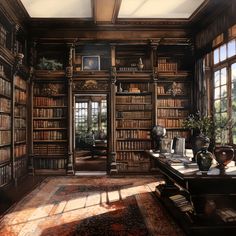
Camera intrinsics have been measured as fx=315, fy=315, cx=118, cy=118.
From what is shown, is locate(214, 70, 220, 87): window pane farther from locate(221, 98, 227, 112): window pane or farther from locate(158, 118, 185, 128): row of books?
locate(158, 118, 185, 128): row of books

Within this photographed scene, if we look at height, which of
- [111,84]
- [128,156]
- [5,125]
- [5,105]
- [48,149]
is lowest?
[128,156]

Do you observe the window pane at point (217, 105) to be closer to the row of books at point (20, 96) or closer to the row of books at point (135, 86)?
the row of books at point (135, 86)

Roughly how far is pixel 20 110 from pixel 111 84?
7.50ft

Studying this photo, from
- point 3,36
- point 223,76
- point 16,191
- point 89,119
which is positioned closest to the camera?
point 16,191

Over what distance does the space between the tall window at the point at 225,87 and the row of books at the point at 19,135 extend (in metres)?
4.23

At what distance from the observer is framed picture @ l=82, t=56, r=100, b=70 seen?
8.10 metres

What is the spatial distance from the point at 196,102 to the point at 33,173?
4.41m

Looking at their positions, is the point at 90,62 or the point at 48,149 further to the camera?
the point at 90,62

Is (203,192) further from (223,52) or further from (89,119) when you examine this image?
(89,119)

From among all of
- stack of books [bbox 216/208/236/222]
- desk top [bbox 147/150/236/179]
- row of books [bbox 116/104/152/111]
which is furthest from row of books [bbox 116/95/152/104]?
stack of books [bbox 216/208/236/222]

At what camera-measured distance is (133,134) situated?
26.4 feet

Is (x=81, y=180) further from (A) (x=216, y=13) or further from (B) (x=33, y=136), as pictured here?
(A) (x=216, y=13)

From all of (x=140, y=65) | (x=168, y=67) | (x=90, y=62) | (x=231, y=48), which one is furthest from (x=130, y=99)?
(x=231, y=48)

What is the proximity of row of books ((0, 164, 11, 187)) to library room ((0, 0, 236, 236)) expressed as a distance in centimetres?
4
